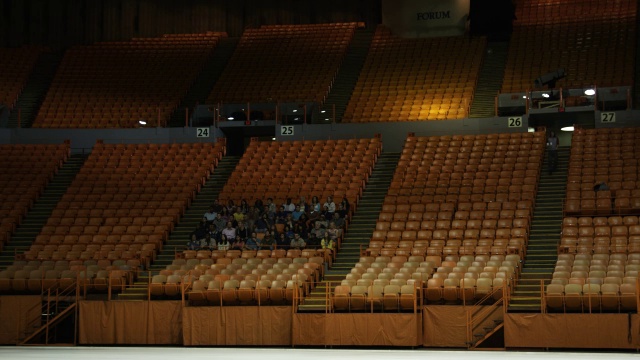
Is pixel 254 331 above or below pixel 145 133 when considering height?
below

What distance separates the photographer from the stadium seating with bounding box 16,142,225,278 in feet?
71.4

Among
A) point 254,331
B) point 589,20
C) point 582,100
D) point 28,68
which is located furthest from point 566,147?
point 28,68

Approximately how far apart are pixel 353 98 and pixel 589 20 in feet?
30.6

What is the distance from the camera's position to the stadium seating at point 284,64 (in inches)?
1182

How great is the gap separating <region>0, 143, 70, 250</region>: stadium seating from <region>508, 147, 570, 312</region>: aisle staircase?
42.5ft

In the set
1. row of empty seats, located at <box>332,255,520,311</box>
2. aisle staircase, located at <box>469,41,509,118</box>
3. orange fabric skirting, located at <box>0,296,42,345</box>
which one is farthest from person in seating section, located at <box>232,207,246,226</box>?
aisle staircase, located at <box>469,41,509,118</box>

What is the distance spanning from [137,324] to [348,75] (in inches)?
608

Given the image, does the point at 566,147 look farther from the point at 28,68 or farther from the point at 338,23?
the point at 28,68

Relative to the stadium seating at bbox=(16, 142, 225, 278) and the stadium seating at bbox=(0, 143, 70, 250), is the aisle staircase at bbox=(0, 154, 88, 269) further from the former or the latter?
the stadium seating at bbox=(16, 142, 225, 278)

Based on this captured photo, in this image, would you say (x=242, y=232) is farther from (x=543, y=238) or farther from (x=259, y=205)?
(x=543, y=238)

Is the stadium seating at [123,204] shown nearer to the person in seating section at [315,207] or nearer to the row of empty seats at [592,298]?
the person in seating section at [315,207]

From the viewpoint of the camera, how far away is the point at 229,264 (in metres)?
20.5

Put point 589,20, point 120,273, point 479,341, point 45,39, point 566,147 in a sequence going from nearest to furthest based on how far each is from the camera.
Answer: point 479,341 → point 120,273 → point 566,147 → point 589,20 → point 45,39

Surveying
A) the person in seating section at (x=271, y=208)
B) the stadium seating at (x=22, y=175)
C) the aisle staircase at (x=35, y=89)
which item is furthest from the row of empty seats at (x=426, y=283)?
the aisle staircase at (x=35, y=89)
